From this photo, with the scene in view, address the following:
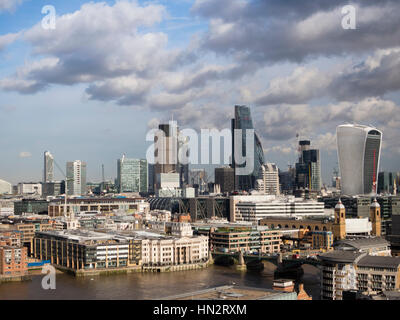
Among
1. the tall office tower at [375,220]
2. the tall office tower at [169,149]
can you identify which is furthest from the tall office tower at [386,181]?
the tall office tower at [375,220]

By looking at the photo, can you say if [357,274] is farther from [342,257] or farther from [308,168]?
[308,168]

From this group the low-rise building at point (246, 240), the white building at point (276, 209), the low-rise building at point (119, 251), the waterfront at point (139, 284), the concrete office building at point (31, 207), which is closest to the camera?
the waterfront at point (139, 284)

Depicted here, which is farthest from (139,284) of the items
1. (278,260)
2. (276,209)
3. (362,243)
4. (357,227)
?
(276,209)

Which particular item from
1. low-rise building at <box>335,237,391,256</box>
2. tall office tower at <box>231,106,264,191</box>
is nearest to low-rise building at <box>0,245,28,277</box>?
low-rise building at <box>335,237,391,256</box>

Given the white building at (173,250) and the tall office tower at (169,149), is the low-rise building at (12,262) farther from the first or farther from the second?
the tall office tower at (169,149)

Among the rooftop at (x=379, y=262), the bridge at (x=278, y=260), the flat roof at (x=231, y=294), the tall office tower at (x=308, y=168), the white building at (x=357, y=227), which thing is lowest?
the bridge at (x=278, y=260)
